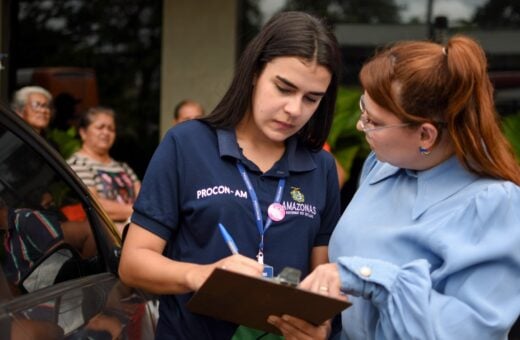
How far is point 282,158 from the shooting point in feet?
8.34

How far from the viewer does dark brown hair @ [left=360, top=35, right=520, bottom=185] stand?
Result: 2096 millimetres

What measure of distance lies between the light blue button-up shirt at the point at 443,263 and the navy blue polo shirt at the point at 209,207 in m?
0.28

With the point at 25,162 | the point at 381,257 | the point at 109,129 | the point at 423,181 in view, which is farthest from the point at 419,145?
the point at 109,129

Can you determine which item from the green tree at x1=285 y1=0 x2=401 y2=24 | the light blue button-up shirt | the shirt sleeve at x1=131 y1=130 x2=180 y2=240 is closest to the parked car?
the shirt sleeve at x1=131 y1=130 x2=180 y2=240

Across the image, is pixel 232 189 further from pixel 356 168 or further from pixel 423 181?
pixel 356 168

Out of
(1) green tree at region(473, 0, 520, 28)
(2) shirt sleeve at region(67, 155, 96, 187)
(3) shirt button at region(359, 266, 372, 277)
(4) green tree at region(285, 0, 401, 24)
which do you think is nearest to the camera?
(3) shirt button at region(359, 266, 372, 277)

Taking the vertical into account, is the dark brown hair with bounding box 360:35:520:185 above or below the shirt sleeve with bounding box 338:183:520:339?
above

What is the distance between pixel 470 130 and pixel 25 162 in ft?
4.71

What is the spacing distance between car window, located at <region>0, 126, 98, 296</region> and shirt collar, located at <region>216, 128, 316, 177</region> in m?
0.67

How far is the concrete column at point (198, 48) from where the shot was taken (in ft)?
28.1

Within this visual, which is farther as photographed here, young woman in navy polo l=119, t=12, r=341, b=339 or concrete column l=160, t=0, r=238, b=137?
concrete column l=160, t=0, r=238, b=137

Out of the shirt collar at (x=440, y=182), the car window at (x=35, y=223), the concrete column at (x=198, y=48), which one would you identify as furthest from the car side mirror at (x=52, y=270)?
the concrete column at (x=198, y=48)

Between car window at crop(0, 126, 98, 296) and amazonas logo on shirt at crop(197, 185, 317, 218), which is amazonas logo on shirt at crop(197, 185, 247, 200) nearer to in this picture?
amazonas logo on shirt at crop(197, 185, 317, 218)

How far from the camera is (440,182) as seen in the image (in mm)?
2193
